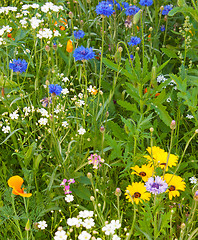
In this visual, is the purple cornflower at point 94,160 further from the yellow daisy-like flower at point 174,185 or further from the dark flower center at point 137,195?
the yellow daisy-like flower at point 174,185

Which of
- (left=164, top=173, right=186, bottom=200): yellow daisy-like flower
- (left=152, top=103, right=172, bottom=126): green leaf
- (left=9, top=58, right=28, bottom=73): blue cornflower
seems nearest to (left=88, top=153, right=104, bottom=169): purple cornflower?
(left=164, top=173, right=186, bottom=200): yellow daisy-like flower

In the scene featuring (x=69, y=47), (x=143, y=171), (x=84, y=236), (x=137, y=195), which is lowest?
(x=84, y=236)

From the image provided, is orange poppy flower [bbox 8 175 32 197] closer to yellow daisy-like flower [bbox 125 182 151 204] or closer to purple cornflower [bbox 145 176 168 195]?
yellow daisy-like flower [bbox 125 182 151 204]

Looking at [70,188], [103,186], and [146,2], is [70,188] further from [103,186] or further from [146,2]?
[146,2]

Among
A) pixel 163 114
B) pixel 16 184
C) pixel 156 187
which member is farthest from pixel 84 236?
pixel 163 114

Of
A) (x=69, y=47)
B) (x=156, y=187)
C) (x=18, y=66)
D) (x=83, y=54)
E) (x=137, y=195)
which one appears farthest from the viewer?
(x=69, y=47)

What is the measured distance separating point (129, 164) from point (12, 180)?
503 millimetres

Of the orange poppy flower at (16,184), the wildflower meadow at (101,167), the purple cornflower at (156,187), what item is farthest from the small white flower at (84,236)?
the orange poppy flower at (16,184)

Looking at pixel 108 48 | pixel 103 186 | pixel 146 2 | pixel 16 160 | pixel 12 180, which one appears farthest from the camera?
pixel 108 48

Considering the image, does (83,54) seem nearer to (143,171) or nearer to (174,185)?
(143,171)

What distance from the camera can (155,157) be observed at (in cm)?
171

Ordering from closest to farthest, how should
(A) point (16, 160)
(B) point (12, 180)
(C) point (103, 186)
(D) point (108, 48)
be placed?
(B) point (12, 180)
(C) point (103, 186)
(A) point (16, 160)
(D) point (108, 48)

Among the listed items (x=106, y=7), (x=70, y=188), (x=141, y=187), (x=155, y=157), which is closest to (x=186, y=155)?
(x=155, y=157)

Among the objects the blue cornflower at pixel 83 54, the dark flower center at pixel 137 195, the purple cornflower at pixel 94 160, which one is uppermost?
the blue cornflower at pixel 83 54
